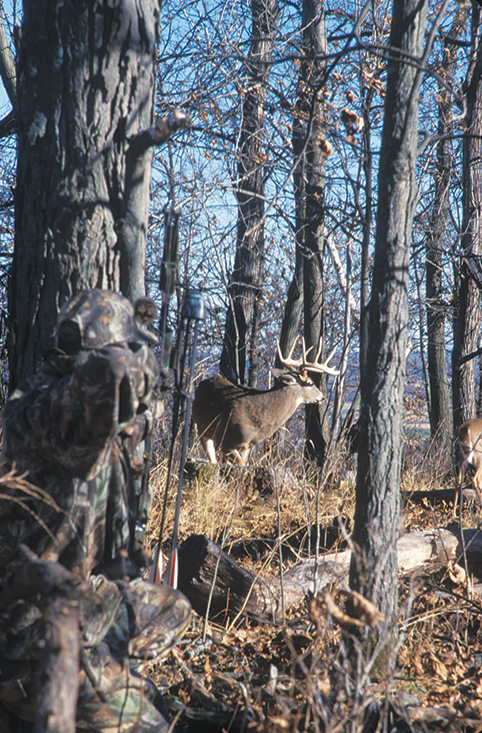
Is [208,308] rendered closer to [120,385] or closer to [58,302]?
[58,302]

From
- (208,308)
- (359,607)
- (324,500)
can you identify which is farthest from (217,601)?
(208,308)

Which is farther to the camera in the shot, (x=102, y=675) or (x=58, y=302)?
(x=58, y=302)

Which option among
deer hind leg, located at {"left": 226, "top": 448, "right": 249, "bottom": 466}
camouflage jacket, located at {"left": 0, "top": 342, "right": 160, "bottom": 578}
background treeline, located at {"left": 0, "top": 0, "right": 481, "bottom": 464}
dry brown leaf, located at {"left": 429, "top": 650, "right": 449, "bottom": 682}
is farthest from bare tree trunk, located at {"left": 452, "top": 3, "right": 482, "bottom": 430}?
camouflage jacket, located at {"left": 0, "top": 342, "right": 160, "bottom": 578}

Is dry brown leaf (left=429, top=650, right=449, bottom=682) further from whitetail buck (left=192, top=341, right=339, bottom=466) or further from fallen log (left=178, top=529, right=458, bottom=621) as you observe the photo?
whitetail buck (left=192, top=341, right=339, bottom=466)

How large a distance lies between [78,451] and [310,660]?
2.43 meters

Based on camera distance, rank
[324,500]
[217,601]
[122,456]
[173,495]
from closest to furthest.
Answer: [122,456]
[217,601]
[173,495]
[324,500]

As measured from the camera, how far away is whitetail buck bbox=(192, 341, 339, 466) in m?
7.78

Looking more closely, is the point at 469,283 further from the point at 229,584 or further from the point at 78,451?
the point at 78,451

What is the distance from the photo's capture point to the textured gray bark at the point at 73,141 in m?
2.72

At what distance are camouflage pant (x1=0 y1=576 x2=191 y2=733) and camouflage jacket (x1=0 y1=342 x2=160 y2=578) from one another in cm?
16

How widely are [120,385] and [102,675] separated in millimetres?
1089

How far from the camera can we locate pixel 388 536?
319 cm

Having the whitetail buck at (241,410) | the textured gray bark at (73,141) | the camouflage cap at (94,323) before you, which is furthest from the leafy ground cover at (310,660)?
the textured gray bark at (73,141)

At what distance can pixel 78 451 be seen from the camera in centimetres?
178
